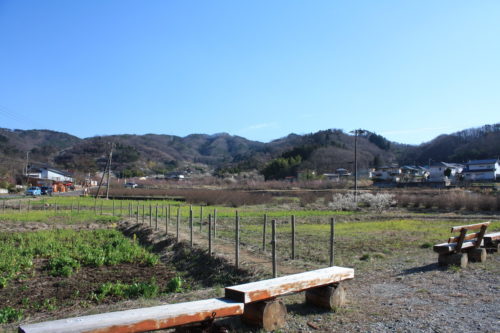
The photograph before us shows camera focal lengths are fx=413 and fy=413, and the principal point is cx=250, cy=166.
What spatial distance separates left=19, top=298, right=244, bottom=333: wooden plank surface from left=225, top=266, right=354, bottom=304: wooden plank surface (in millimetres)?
166

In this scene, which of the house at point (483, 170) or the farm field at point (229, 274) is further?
the house at point (483, 170)

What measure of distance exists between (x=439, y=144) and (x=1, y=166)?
438 feet

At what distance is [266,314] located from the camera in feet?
18.1

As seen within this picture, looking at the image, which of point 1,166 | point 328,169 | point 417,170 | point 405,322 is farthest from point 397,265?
point 328,169

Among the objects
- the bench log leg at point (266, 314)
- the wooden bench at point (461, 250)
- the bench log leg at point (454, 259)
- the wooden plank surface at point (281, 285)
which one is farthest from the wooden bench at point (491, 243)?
the bench log leg at point (266, 314)

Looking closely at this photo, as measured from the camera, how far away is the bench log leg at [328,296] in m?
6.38

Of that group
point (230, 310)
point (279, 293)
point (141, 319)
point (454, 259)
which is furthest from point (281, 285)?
point (454, 259)

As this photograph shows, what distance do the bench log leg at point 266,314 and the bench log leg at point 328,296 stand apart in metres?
0.94

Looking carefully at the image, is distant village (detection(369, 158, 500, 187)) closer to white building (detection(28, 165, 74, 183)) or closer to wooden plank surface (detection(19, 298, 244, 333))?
white building (detection(28, 165, 74, 183))

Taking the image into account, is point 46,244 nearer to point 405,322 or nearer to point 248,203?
point 405,322

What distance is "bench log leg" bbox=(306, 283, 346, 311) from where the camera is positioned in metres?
6.38

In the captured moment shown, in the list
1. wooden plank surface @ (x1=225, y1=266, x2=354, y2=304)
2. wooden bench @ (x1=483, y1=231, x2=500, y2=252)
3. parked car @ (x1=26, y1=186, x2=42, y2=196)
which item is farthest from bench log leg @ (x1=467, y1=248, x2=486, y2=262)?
parked car @ (x1=26, y1=186, x2=42, y2=196)

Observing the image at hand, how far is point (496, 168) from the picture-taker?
85.9m

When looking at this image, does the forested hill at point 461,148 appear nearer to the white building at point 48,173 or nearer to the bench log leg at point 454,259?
the white building at point 48,173
